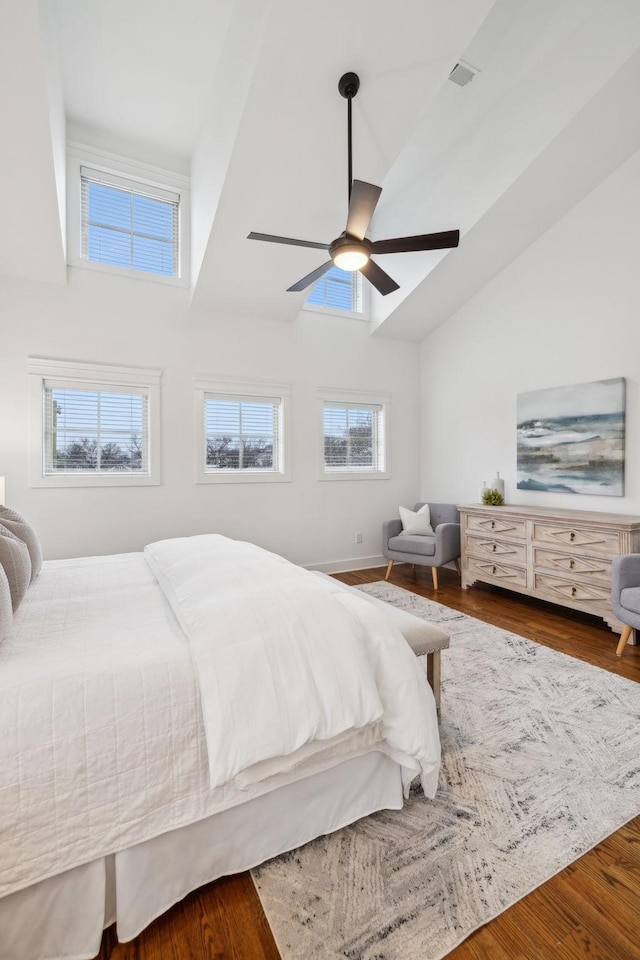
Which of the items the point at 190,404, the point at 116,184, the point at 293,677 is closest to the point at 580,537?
the point at 293,677

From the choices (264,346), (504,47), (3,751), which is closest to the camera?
(3,751)

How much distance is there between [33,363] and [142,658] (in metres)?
3.58

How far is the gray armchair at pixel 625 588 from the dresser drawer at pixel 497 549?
1.00 metres

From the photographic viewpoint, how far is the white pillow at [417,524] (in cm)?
505

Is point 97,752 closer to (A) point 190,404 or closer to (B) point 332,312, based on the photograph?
(A) point 190,404

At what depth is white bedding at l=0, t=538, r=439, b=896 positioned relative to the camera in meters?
1.05

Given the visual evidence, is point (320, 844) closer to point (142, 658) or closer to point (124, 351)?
point (142, 658)

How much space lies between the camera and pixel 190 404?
4.51m

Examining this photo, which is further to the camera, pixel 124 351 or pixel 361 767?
pixel 124 351

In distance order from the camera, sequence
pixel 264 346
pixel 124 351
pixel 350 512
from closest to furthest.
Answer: pixel 124 351 → pixel 264 346 → pixel 350 512

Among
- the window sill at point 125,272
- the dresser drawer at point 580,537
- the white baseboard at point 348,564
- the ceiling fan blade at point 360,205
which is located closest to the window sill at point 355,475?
the white baseboard at point 348,564

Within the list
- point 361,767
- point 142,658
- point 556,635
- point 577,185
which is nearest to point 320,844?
point 361,767

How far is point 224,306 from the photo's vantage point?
454 centimetres

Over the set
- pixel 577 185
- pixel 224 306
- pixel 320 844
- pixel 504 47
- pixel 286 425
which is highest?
pixel 504 47
